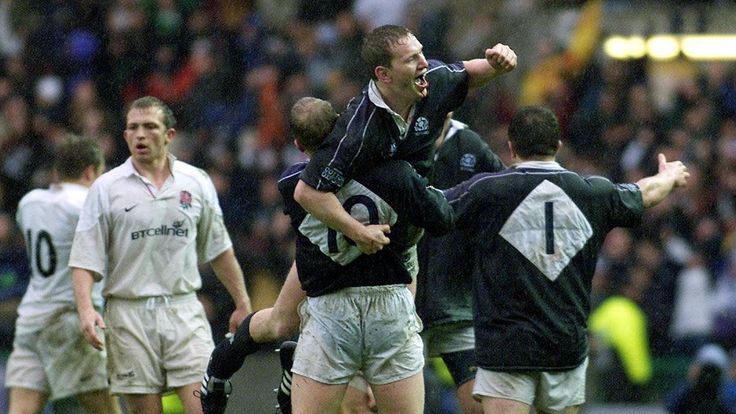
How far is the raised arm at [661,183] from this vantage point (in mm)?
7652

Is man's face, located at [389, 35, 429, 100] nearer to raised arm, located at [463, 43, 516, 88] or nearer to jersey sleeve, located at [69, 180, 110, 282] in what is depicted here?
raised arm, located at [463, 43, 516, 88]

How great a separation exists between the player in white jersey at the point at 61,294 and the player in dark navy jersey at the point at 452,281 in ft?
6.87

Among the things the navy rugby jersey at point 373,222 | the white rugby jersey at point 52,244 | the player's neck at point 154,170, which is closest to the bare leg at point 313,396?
the navy rugby jersey at point 373,222

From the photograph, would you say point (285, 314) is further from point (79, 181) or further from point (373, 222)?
point (79, 181)

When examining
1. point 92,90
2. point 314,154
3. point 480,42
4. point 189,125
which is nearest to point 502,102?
point 480,42

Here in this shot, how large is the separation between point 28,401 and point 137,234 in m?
1.73

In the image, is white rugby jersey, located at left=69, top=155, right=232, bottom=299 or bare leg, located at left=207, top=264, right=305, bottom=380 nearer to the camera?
bare leg, located at left=207, top=264, right=305, bottom=380

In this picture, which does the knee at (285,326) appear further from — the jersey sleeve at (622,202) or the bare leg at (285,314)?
the jersey sleeve at (622,202)

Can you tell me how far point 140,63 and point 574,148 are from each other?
4927 mm

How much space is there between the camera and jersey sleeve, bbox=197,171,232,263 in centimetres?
873

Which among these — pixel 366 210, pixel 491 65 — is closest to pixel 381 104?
pixel 366 210

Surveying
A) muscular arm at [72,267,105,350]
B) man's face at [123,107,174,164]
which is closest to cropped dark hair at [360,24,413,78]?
man's face at [123,107,174,164]

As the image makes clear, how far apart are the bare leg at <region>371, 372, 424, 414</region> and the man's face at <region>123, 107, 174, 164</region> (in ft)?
6.92

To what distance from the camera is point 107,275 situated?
861 centimetres
